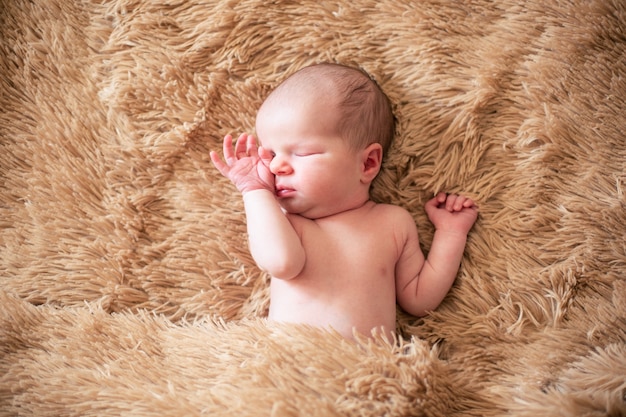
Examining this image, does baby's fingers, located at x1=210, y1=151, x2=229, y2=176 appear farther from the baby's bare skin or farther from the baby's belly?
the baby's belly

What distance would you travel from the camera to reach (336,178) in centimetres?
129

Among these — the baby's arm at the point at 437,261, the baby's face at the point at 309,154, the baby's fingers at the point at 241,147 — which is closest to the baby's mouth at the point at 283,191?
the baby's face at the point at 309,154

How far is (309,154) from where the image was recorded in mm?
1281

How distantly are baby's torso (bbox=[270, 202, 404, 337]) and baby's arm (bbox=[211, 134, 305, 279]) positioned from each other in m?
0.05

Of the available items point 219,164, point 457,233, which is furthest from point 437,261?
point 219,164

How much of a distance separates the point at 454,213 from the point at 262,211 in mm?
492

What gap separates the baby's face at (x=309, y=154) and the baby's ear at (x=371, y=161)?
0.9 inches

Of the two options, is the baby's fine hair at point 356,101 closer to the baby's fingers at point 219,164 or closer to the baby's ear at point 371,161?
the baby's ear at point 371,161

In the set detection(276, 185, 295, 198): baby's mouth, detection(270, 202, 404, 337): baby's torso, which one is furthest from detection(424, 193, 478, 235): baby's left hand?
detection(276, 185, 295, 198): baby's mouth

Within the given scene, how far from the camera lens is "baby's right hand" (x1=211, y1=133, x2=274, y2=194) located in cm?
131

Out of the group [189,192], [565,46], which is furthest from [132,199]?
[565,46]

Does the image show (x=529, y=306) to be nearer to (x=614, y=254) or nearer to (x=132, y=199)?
(x=614, y=254)

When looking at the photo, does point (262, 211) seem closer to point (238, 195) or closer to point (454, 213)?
point (238, 195)

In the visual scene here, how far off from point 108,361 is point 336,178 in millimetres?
675
